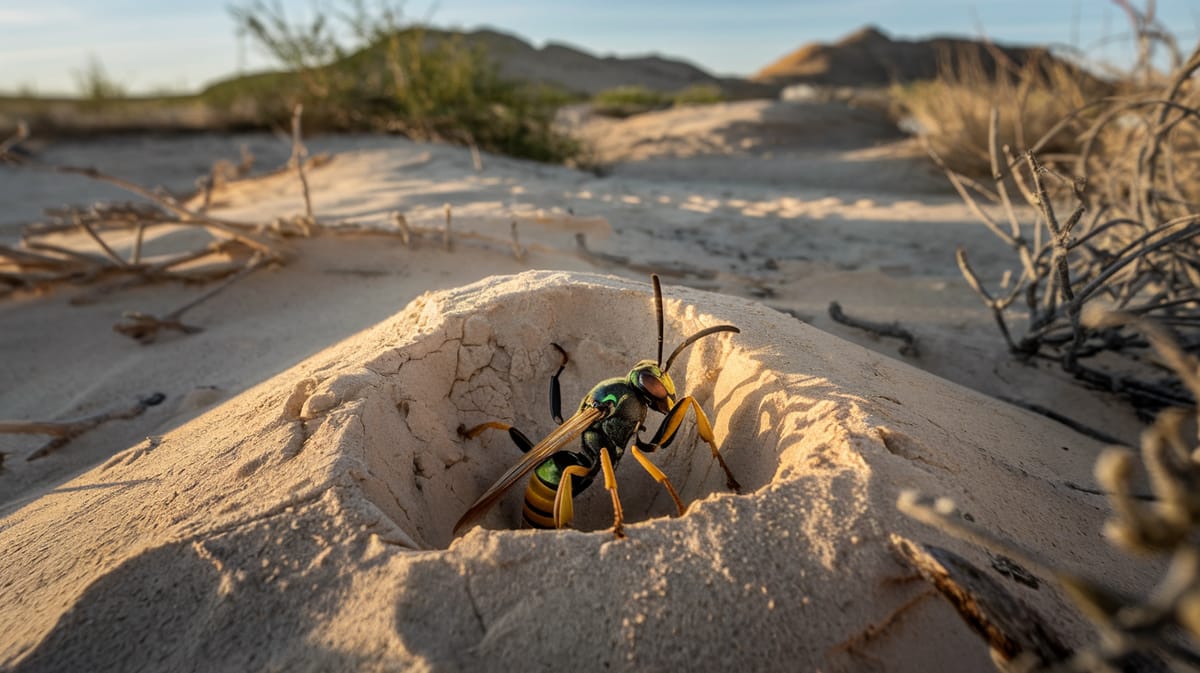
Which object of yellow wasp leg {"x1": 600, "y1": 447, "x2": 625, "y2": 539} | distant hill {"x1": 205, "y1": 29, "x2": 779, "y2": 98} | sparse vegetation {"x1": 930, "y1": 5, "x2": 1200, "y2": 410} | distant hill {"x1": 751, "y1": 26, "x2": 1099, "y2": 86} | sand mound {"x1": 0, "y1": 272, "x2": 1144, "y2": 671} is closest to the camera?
sand mound {"x1": 0, "y1": 272, "x2": 1144, "y2": 671}

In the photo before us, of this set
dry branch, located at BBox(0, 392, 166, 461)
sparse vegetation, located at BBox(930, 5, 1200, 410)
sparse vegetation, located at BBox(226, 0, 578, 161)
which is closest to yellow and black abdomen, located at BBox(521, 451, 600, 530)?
sparse vegetation, located at BBox(930, 5, 1200, 410)

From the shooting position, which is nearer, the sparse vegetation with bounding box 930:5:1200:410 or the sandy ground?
the sandy ground

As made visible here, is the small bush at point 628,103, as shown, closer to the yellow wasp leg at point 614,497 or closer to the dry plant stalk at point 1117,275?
the dry plant stalk at point 1117,275

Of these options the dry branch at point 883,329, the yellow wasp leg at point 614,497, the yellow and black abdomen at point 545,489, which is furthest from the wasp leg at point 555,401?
the dry branch at point 883,329

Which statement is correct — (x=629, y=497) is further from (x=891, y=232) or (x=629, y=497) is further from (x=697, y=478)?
(x=891, y=232)

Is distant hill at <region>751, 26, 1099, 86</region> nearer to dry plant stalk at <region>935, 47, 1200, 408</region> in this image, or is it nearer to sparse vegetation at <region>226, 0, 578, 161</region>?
sparse vegetation at <region>226, 0, 578, 161</region>

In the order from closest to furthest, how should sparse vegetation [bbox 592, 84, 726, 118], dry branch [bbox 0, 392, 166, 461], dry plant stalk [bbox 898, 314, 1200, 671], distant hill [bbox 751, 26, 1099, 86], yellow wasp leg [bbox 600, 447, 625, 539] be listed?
dry plant stalk [bbox 898, 314, 1200, 671], yellow wasp leg [bbox 600, 447, 625, 539], dry branch [bbox 0, 392, 166, 461], sparse vegetation [bbox 592, 84, 726, 118], distant hill [bbox 751, 26, 1099, 86]

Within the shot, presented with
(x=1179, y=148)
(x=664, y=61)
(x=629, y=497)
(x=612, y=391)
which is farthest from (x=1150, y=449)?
(x=664, y=61)
